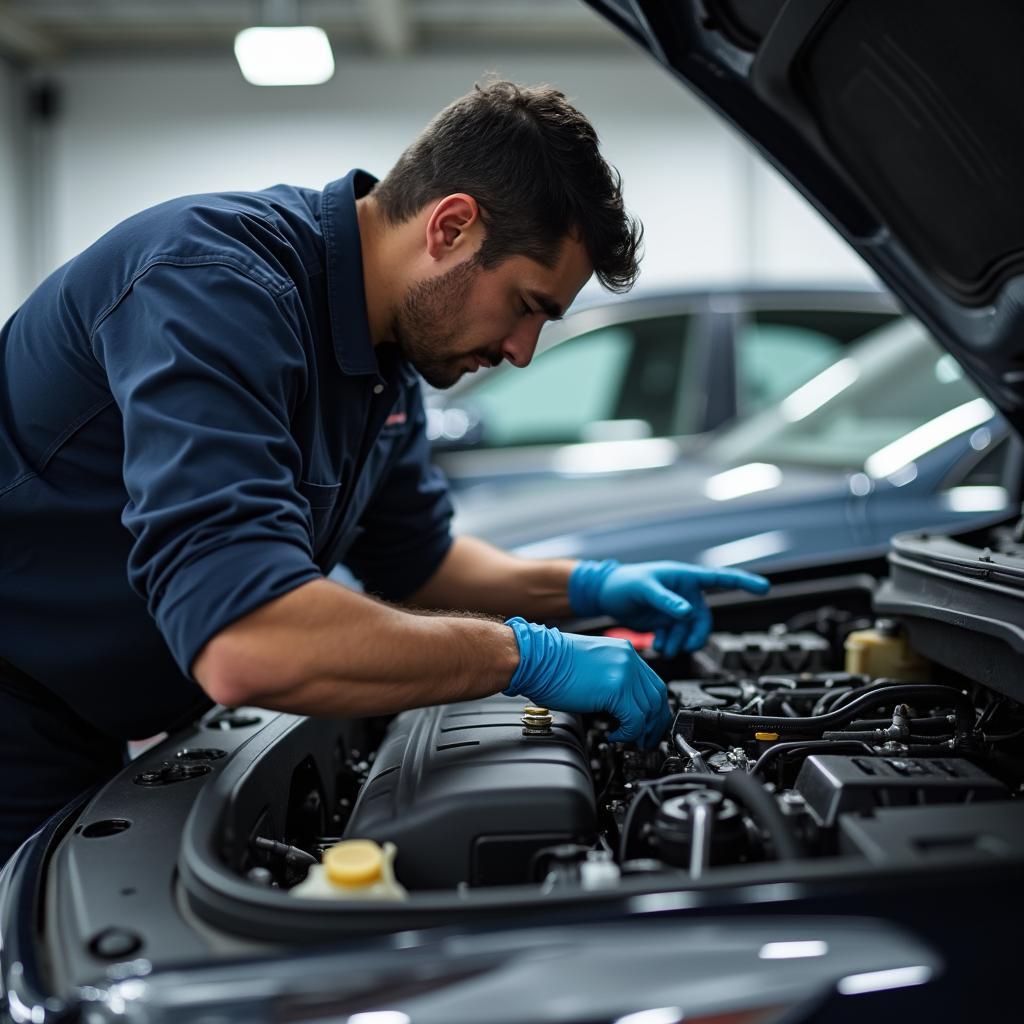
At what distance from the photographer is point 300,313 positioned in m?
1.55

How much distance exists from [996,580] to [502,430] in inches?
137

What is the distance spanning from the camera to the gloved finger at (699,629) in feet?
6.81

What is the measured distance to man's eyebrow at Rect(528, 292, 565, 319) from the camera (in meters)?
1.68

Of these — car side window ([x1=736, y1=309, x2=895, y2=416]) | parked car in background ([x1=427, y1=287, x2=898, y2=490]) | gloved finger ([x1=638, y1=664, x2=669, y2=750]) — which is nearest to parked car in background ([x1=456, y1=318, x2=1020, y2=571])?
parked car in background ([x1=427, y1=287, x2=898, y2=490])

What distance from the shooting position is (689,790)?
1.29 meters

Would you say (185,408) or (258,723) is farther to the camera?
(258,723)

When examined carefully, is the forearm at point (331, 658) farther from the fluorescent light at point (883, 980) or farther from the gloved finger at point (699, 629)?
the gloved finger at point (699, 629)

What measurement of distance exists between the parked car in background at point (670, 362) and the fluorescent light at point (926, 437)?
63cm

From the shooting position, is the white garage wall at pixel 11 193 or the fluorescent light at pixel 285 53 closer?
the fluorescent light at pixel 285 53

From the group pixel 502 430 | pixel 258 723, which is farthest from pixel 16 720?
pixel 502 430

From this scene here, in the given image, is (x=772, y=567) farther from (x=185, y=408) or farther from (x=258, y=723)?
(x=185, y=408)

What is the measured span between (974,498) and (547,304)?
1.83 m

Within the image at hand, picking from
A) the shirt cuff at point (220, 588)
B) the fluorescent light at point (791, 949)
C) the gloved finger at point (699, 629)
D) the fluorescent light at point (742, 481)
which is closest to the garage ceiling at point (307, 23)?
the fluorescent light at point (742, 481)

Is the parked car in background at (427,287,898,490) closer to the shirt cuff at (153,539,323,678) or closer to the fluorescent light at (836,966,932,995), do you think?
the shirt cuff at (153,539,323,678)
